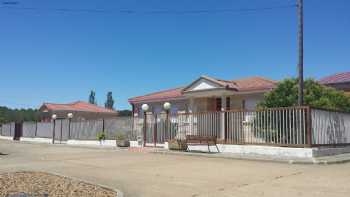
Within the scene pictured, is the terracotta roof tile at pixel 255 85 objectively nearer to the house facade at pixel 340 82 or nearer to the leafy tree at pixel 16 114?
the house facade at pixel 340 82

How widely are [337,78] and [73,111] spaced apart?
31.9m

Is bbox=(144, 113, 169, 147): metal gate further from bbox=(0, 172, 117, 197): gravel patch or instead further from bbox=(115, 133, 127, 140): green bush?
bbox=(0, 172, 117, 197): gravel patch

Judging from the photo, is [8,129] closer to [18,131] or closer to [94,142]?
[18,131]

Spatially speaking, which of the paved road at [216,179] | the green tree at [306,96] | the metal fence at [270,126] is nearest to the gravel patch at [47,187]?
the paved road at [216,179]

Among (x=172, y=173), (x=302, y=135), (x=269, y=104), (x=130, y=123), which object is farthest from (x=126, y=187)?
(x=130, y=123)

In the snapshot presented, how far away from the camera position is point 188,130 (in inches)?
868

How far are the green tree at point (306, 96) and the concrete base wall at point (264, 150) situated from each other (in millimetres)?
3315

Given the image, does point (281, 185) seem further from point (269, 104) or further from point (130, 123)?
point (130, 123)

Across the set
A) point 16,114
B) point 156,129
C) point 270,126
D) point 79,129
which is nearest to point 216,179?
point 270,126

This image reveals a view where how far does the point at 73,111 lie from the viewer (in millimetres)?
46875

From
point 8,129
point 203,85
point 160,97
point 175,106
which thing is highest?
point 203,85

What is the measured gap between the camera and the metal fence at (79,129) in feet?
88.9

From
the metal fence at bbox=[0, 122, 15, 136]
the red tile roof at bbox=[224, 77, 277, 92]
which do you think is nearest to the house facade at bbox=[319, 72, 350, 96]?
the red tile roof at bbox=[224, 77, 277, 92]

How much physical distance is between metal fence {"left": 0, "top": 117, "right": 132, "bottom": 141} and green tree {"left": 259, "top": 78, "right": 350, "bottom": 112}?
417 inches
